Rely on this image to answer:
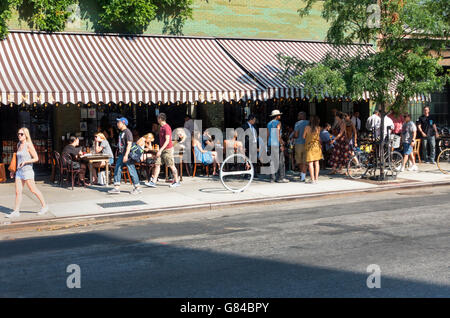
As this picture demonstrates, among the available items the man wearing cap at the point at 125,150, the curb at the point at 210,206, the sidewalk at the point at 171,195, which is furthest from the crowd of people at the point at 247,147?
the curb at the point at 210,206

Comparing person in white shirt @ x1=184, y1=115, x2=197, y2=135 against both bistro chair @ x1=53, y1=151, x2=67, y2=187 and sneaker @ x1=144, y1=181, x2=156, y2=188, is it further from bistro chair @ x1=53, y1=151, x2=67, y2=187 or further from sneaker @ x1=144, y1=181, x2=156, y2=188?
bistro chair @ x1=53, y1=151, x2=67, y2=187

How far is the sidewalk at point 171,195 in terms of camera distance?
423 inches

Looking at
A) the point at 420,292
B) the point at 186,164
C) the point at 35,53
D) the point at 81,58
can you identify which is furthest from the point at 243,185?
the point at 420,292

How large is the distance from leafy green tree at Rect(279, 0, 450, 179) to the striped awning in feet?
3.45

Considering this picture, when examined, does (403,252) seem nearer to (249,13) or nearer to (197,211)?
(197,211)

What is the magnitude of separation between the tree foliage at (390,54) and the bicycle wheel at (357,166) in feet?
5.92

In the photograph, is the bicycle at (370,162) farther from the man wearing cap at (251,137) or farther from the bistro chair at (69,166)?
the bistro chair at (69,166)

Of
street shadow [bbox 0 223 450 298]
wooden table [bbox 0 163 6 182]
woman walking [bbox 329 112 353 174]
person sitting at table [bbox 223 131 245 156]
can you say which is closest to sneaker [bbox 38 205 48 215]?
street shadow [bbox 0 223 450 298]

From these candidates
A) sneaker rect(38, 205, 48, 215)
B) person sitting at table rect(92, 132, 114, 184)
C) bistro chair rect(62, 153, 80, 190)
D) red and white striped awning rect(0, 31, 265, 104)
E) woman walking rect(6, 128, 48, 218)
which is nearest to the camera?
woman walking rect(6, 128, 48, 218)

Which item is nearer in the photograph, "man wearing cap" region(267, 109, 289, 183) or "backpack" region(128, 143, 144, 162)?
"backpack" region(128, 143, 144, 162)

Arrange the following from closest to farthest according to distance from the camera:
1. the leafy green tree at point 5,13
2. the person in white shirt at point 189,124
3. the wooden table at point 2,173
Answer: the leafy green tree at point 5,13 < the wooden table at point 2,173 < the person in white shirt at point 189,124

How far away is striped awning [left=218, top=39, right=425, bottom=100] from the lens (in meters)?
15.6

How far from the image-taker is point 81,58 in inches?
580

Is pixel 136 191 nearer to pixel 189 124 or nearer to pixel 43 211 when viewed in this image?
pixel 43 211
